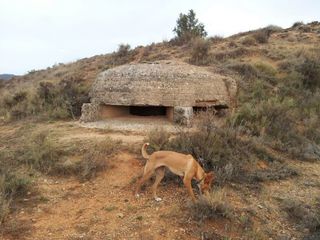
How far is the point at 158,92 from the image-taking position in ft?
31.6

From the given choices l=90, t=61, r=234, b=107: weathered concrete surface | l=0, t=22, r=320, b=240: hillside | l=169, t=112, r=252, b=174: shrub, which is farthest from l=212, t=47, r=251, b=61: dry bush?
l=169, t=112, r=252, b=174: shrub

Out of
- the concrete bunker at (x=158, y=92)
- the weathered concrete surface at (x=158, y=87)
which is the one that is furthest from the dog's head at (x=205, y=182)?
the weathered concrete surface at (x=158, y=87)

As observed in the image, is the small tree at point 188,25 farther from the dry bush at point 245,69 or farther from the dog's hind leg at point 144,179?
the dog's hind leg at point 144,179

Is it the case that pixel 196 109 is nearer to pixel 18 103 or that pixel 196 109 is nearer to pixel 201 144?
pixel 201 144

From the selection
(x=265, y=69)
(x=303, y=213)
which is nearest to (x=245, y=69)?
(x=265, y=69)

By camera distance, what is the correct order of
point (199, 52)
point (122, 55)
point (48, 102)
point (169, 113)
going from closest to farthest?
point (169, 113) → point (48, 102) → point (199, 52) → point (122, 55)

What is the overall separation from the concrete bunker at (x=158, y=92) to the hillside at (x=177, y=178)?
0.60 meters

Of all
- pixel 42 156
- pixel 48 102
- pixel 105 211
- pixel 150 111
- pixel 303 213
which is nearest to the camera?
pixel 105 211

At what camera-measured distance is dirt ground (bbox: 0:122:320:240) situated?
5336 millimetres

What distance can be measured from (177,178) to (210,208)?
1.22 meters

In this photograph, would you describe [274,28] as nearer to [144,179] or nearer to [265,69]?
[265,69]

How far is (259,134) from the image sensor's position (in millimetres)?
8820

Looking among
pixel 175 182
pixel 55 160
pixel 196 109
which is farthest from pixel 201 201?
pixel 196 109

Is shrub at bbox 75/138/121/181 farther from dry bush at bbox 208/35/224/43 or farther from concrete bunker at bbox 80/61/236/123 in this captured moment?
dry bush at bbox 208/35/224/43
